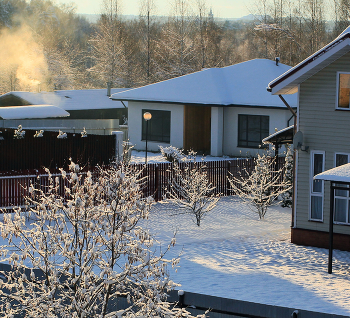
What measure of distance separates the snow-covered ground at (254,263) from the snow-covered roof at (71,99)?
26.6 meters

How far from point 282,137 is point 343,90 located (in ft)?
16.8

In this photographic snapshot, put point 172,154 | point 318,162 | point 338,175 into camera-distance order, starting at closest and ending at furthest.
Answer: point 338,175
point 318,162
point 172,154

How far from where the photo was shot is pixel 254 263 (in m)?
12.0

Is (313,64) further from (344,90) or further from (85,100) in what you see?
(85,100)

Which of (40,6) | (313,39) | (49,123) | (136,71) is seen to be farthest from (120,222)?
(40,6)

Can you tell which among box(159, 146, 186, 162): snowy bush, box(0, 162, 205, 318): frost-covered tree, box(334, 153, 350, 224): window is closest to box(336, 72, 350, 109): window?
box(334, 153, 350, 224): window

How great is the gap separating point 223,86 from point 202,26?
3476 cm

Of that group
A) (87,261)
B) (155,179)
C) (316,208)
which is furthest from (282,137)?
(87,261)

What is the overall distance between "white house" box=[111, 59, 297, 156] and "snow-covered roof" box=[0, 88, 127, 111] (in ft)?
37.6

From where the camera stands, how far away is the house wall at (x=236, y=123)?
1078 inches

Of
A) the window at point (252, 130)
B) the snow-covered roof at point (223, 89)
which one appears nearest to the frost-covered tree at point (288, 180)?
the snow-covered roof at point (223, 89)

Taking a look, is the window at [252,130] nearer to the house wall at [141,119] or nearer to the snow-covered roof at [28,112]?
the house wall at [141,119]

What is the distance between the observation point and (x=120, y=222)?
6645 millimetres

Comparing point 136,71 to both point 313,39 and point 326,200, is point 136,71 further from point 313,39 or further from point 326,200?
point 326,200
